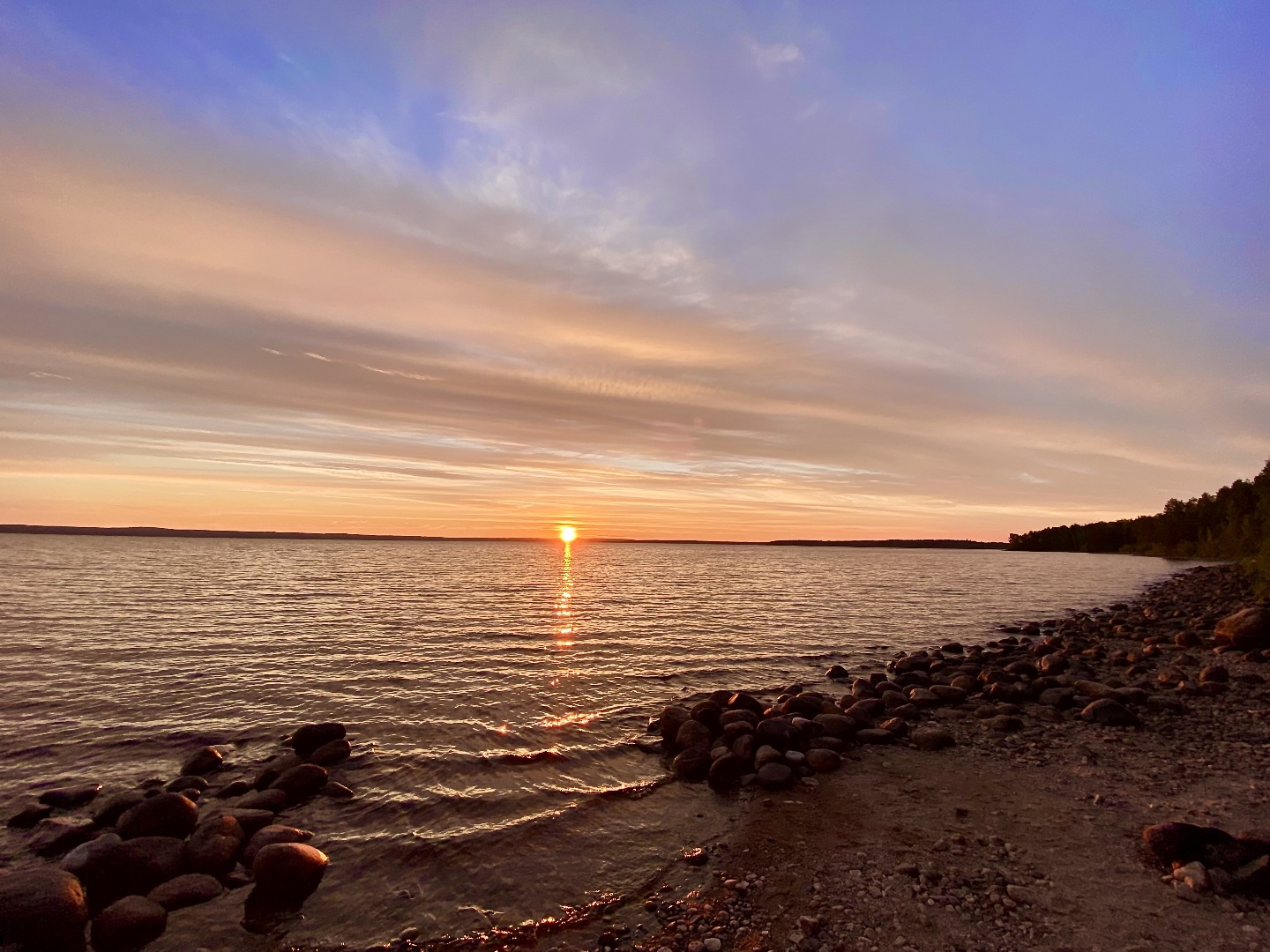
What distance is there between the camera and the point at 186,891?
9.23m

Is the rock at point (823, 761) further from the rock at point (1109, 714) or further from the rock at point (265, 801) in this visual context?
the rock at point (265, 801)

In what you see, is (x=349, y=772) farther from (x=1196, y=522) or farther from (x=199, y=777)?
(x=1196, y=522)

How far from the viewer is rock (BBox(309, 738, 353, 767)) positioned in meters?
14.3

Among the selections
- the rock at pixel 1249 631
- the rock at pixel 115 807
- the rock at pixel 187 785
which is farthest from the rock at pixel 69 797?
the rock at pixel 1249 631

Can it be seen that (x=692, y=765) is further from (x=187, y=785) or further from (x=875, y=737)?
(x=187, y=785)

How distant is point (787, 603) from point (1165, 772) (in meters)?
35.3

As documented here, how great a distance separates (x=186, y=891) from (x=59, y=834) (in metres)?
3.73

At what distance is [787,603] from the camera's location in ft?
157

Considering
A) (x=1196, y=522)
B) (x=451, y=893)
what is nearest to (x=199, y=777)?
(x=451, y=893)

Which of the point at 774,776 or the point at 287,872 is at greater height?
the point at 774,776

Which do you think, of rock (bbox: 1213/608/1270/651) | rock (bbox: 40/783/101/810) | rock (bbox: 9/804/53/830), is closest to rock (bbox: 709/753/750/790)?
rock (bbox: 40/783/101/810)

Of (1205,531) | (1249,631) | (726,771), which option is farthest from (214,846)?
(1205,531)

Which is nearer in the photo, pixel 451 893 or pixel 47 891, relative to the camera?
pixel 47 891

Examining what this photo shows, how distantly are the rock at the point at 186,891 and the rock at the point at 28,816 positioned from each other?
4338 millimetres
